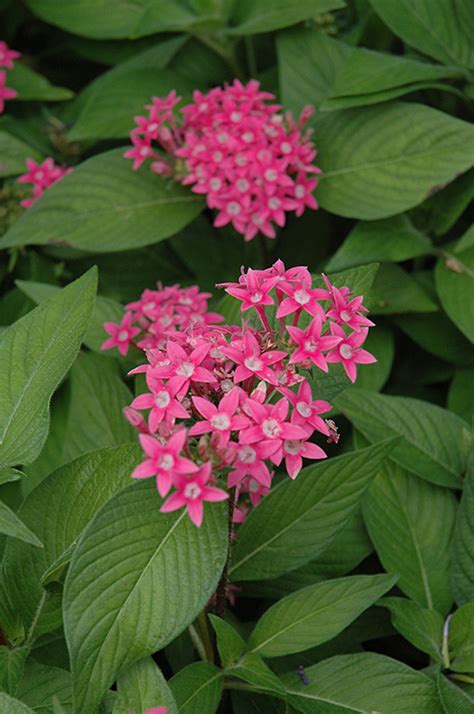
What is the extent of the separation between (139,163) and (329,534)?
854mm

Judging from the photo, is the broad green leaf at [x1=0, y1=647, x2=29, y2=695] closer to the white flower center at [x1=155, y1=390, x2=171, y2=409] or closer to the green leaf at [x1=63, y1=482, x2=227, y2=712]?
the green leaf at [x1=63, y1=482, x2=227, y2=712]

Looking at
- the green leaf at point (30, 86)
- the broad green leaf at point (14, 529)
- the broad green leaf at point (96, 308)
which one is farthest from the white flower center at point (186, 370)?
the green leaf at point (30, 86)

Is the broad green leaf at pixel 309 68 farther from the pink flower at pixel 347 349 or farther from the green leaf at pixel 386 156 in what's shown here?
the pink flower at pixel 347 349

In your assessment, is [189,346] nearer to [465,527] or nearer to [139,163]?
[465,527]

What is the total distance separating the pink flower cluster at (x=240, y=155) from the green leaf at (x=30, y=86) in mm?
399

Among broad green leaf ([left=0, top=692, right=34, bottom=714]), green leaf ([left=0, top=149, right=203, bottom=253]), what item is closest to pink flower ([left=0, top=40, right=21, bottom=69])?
green leaf ([left=0, top=149, right=203, bottom=253])

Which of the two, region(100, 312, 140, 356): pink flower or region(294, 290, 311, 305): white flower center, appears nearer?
region(294, 290, 311, 305): white flower center

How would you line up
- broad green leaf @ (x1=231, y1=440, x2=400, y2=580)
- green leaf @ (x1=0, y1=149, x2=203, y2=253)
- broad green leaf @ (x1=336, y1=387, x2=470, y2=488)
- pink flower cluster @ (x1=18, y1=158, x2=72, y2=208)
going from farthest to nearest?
pink flower cluster @ (x1=18, y1=158, x2=72, y2=208), green leaf @ (x1=0, y1=149, x2=203, y2=253), broad green leaf @ (x1=336, y1=387, x2=470, y2=488), broad green leaf @ (x1=231, y1=440, x2=400, y2=580)

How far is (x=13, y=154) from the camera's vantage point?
191 centimetres

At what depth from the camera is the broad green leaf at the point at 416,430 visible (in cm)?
138

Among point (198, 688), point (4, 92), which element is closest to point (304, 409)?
point (198, 688)

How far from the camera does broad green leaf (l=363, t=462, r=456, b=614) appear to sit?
130 centimetres

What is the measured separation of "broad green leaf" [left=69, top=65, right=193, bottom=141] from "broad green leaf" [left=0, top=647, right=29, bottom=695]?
1.15 meters

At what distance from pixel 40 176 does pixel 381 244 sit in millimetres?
727
